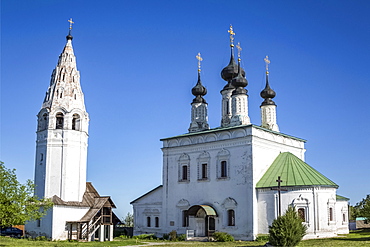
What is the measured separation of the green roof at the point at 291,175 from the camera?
82.2 feet

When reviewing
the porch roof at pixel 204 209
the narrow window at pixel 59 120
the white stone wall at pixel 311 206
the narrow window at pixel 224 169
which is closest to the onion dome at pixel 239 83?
the narrow window at pixel 224 169

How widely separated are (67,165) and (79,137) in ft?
6.22

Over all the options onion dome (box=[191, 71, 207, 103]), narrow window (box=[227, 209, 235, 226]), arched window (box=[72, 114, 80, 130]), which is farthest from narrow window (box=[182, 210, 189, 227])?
arched window (box=[72, 114, 80, 130])

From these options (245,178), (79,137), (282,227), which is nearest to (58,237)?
(79,137)

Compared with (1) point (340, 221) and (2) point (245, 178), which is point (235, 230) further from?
(1) point (340, 221)

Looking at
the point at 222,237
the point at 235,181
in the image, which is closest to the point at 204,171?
the point at 235,181

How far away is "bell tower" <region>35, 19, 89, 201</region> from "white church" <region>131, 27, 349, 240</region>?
18.7ft

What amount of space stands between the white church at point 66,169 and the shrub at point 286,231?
40.7 ft

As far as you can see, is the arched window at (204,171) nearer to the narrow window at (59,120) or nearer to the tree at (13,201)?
the narrow window at (59,120)

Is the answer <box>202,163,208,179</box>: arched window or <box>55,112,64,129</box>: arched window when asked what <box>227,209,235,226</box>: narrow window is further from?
<box>55,112,64,129</box>: arched window

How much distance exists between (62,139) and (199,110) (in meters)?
9.94

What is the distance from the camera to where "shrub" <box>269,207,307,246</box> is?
56.9ft

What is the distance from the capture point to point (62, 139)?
27500mm

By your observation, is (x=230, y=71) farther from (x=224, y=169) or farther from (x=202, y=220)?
(x=202, y=220)
